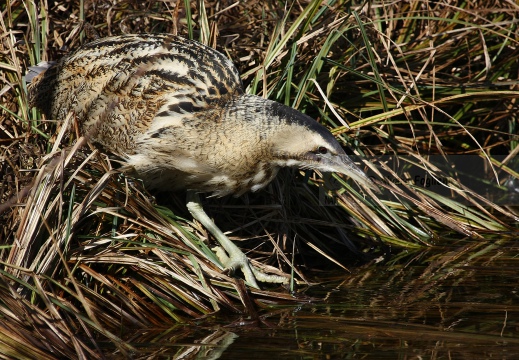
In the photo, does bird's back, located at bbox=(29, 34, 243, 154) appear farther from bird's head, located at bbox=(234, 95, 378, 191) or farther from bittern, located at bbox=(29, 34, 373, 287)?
bird's head, located at bbox=(234, 95, 378, 191)

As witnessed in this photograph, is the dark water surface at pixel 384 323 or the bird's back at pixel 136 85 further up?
the bird's back at pixel 136 85

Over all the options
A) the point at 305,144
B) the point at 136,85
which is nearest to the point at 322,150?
the point at 305,144

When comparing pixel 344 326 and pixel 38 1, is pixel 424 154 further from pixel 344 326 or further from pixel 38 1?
pixel 38 1

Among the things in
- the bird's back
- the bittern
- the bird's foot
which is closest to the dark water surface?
the bird's foot

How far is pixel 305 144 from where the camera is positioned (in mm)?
3238

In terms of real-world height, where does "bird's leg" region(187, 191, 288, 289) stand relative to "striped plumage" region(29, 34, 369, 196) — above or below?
below

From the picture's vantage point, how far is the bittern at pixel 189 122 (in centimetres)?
328

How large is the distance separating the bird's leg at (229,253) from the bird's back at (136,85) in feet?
1.19

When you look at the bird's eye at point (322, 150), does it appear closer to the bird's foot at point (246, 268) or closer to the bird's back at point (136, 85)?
the bird's back at point (136, 85)

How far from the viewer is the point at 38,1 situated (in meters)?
4.25

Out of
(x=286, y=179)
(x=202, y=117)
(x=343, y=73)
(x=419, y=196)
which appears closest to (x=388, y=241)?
(x=419, y=196)

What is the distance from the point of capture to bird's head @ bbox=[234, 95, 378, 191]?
10.5 feet

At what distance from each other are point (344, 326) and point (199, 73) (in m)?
1.27

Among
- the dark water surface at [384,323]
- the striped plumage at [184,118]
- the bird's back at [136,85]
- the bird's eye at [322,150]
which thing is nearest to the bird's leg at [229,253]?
the striped plumage at [184,118]
